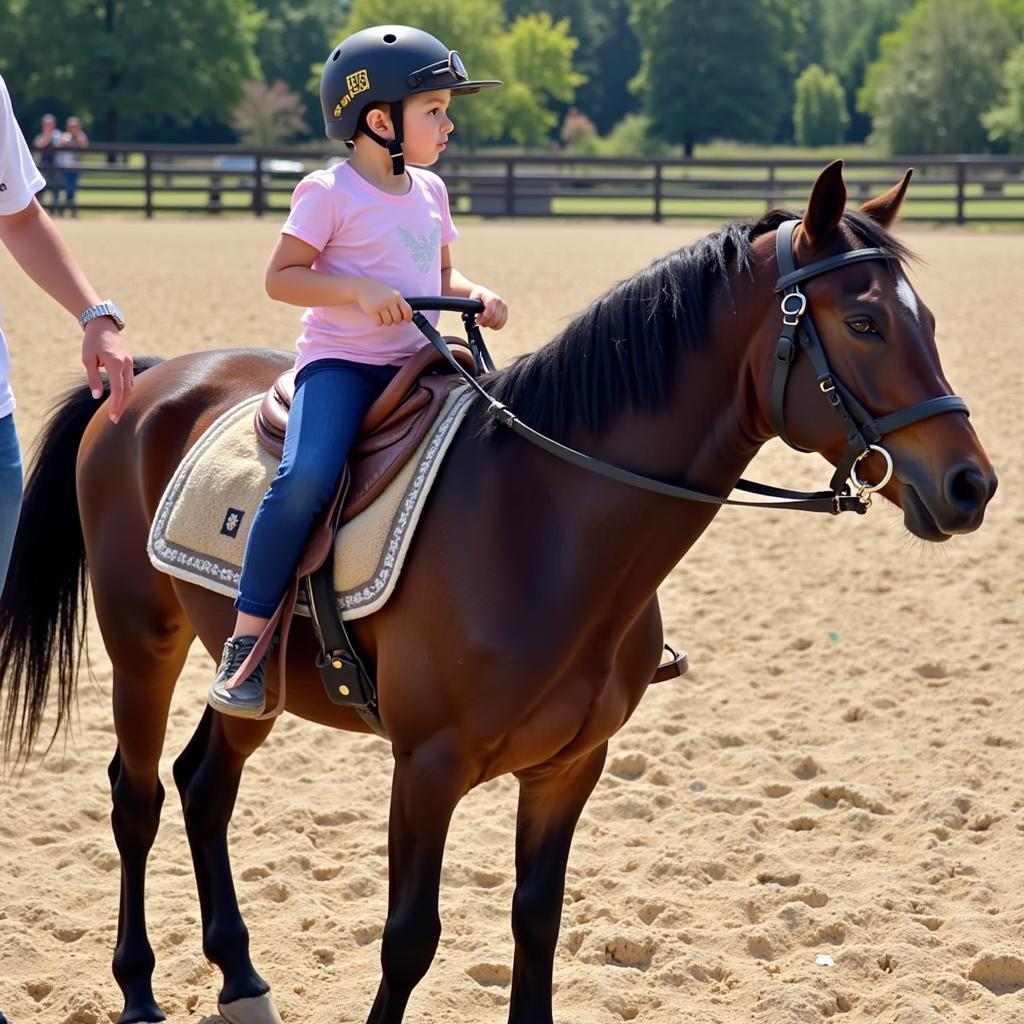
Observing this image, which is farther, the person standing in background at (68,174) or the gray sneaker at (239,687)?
the person standing in background at (68,174)

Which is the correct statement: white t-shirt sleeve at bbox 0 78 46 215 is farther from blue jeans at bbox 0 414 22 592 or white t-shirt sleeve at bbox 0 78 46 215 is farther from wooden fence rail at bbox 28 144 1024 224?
wooden fence rail at bbox 28 144 1024 224

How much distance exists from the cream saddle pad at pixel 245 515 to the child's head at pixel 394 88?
0.60 meters

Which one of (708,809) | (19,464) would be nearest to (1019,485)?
(708,809)

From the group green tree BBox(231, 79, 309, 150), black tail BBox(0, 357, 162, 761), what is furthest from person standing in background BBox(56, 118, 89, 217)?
black tail BBox(0, 357, 162, 761)

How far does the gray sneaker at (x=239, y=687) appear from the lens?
3.20 meters

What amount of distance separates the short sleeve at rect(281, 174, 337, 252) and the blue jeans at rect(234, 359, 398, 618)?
32cm

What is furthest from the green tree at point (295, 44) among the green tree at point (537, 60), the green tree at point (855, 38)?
the green tree at point (855, 38)

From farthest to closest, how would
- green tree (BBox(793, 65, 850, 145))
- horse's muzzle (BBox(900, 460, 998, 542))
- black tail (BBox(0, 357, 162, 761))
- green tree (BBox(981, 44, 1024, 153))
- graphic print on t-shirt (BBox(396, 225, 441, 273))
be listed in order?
1. green tree (BBox(793, 65, 850, 145))
2. green tree (BBox(981, 44, 1024, 153))
3. black tail (BBox(0, 357, 162, 761))
4. graphic print on t-shirt (BBox(396, 225, 441, 273))
5. horse's muzzle (BBox(900, 460, 998, 542))

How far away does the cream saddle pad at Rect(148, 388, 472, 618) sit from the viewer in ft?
10.4

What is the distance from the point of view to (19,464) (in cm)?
313

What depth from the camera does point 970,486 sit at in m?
2.66

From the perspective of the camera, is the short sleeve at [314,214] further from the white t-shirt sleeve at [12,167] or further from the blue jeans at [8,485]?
the blue jeans at [8,485]

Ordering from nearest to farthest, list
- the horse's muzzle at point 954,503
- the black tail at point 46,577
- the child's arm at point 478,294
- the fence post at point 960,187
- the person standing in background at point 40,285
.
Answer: the horse's muzzle at point 954,503 < the person standing in background at point 40,285 < the child's arm at point 478,294 < the black tail at point 46,577 < the fence post at point 960,187

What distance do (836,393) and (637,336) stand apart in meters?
0.48
